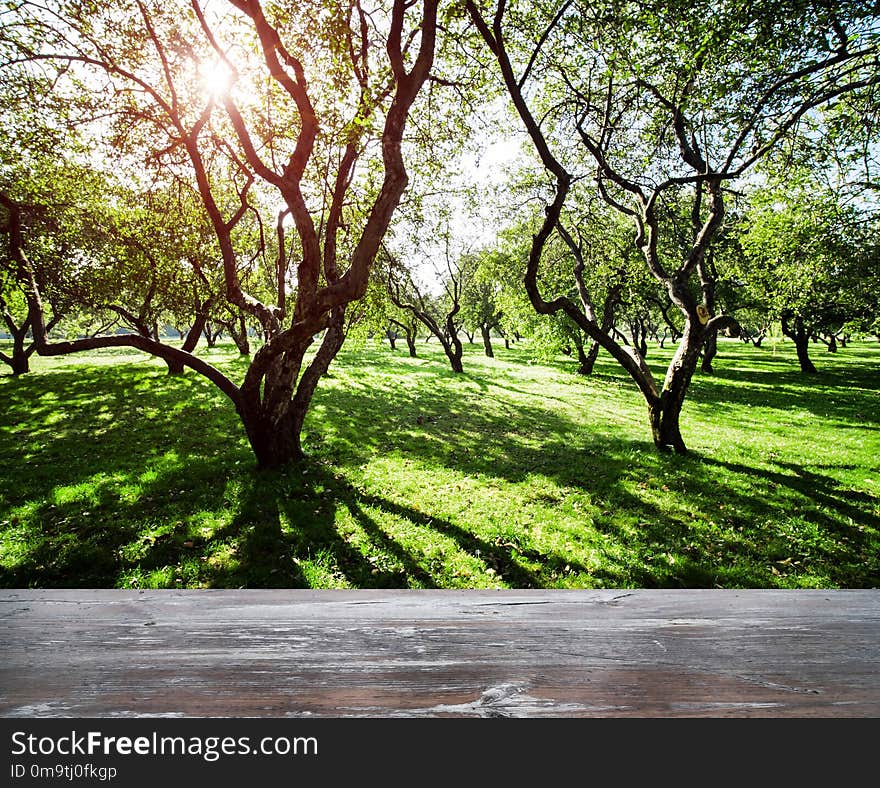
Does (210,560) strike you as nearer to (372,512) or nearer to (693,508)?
(372,512)

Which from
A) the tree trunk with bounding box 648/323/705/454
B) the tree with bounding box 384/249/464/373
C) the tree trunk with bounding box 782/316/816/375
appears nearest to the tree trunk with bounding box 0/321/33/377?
the tree with bounding box 384/249/464/373

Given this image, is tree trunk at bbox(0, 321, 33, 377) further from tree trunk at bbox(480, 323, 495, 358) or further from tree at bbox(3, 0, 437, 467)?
tree trunk at bbox(480, 323, 495, 358)

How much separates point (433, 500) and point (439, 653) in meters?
6.87

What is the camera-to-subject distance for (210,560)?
5883 mm

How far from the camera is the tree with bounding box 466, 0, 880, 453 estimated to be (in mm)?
7629

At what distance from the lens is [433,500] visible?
26.8 ft

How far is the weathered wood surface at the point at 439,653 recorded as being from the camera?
3.88 feet

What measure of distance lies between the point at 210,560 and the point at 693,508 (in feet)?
27.2

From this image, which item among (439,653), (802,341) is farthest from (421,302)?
(439,653)

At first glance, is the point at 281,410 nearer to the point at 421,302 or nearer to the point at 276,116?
the point at 276,116

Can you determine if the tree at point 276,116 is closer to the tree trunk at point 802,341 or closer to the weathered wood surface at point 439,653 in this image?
the weathered wood surface at point 439,653

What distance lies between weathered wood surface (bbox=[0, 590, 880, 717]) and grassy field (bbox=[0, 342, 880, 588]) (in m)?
4.10

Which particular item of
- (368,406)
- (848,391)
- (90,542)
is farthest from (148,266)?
(848,391)

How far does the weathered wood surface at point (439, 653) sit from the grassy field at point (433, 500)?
13.4ft
